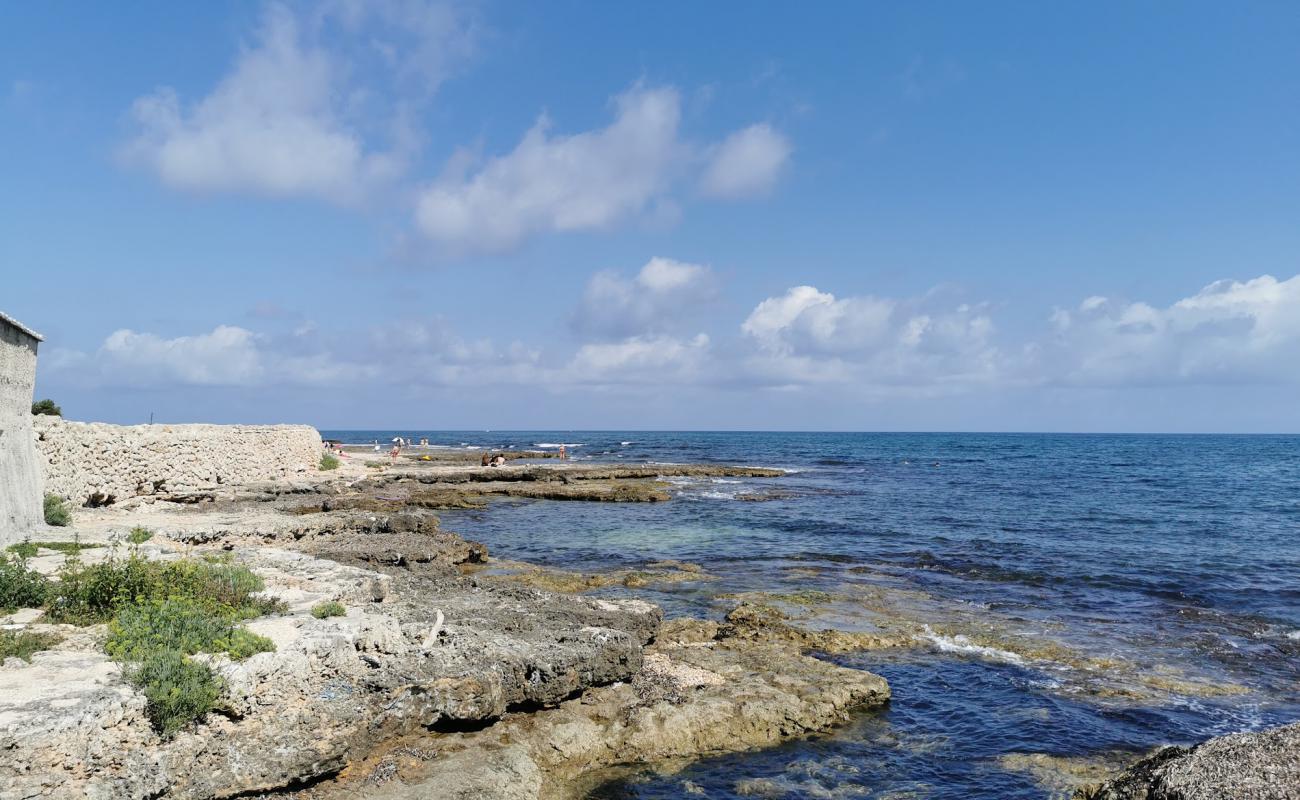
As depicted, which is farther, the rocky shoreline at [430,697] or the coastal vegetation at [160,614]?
the coastal vegetation at [160,614]

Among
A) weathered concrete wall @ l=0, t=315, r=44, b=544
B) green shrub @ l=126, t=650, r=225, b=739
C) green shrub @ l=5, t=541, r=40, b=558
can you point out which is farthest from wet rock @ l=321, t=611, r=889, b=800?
weathered concrete wall @ l=0, t=315, r=44, b=544

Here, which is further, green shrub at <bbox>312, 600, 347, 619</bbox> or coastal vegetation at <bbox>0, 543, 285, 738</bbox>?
green shrub at <bbox>312, 600, 347, 619</bbox>

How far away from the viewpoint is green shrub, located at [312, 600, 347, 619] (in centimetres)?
1018

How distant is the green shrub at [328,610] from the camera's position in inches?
401

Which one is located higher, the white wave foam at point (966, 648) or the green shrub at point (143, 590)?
the green shrub at point (143, 590)

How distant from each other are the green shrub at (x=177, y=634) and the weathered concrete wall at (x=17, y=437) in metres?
8.82

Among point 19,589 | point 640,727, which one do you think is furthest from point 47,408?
point 640,727

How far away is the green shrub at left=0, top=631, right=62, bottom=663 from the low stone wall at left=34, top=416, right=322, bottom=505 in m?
16.6

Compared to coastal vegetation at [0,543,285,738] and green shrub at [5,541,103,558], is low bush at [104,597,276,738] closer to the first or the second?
coastal vegetation at [0,543,285,738]

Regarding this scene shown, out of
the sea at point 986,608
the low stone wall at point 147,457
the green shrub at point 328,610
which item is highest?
the low stone wall at point 147,457

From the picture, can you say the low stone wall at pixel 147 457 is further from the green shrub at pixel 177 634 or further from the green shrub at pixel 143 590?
the green shrub at pixel 177 634

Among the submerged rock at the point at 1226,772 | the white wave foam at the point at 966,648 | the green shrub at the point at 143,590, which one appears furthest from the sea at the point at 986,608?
the green shrub at the point at 143,590

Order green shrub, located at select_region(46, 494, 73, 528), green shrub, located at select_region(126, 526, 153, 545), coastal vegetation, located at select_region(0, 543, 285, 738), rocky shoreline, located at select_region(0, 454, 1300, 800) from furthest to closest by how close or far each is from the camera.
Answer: green shrub, located at select_region(46, 494, 73, 528)
green shrub, located at select_region(126, 526, 153, 545)
coastal vegetation, located at select_region(0, 543, 285, 738)
rocky shoreline, located at select_region(0, 454, 1300, 800)

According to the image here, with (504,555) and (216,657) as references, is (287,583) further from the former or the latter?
(504,555)
